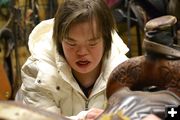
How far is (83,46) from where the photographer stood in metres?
1.15

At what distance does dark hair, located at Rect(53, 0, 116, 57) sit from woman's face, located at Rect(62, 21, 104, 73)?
0.02 meters

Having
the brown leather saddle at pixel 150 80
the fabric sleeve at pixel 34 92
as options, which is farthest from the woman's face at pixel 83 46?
the brown leather saddle at pixel 150 80

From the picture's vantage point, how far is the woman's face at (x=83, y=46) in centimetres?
115

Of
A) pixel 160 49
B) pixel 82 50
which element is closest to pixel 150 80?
pixel 160 49

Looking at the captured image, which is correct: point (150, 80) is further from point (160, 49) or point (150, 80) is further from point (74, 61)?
point (74, 61)

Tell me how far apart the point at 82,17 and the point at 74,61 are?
119 mm

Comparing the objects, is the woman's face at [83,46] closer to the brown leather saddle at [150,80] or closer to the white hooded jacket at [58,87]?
the white hooded jacket at [58,87]

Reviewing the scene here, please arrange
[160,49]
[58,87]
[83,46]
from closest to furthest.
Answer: [160,49], [83,46], [58,87]

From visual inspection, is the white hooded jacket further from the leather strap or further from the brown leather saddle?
the leather strap

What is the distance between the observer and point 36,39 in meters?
1.45

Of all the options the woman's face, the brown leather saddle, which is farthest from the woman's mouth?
the brown leather saddle

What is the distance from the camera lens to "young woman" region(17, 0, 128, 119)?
1.17 metres

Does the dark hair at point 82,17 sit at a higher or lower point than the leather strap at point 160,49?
lower

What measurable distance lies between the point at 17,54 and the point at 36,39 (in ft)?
4.72
